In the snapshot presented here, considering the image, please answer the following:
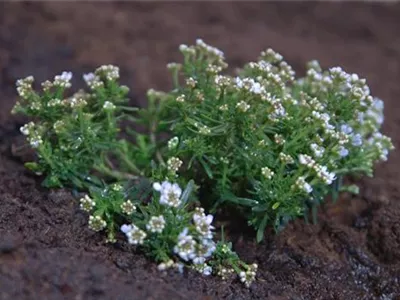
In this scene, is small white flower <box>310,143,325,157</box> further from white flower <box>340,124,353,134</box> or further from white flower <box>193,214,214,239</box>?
white flower <box>193,214,214,239</box>

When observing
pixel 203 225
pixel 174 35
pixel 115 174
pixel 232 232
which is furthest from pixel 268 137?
pixel 174 35

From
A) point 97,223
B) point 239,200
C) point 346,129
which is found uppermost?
point 346,129

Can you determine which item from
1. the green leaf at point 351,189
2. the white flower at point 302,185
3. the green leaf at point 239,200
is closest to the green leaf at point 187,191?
the green leaf at point 239,200

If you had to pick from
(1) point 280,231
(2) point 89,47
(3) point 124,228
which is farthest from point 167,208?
(2) point 89,47

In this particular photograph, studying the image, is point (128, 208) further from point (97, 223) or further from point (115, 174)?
point (115, 174)

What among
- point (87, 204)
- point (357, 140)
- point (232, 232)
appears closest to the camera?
point (87, 204)

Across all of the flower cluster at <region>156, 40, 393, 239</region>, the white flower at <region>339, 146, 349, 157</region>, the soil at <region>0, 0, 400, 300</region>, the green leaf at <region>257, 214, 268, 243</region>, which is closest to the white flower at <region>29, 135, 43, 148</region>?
the soil at <region>0, 0, 400, 300</region>
